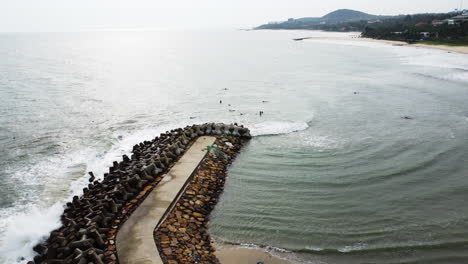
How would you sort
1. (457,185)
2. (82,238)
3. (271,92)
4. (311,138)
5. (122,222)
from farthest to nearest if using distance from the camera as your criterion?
(271,92), (311,138), (457,185), (122,222), (82,238)

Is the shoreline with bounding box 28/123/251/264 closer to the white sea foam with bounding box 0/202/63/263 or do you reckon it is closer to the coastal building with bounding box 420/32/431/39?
the white sea foam with bounding box 0/202/63/263

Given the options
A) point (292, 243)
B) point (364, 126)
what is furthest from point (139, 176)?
point (364, 126)

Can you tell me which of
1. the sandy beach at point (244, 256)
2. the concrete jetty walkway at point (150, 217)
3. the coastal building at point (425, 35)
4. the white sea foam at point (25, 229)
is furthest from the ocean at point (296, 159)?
the coastal building at point (425, 35)

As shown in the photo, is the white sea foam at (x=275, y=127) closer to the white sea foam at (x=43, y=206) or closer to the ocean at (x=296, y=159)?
the ocean at (x=296, y=159)

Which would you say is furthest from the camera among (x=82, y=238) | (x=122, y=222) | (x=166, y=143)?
(x=166, y=143)

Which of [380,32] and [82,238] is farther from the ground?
[380,32]

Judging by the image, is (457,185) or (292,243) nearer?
(292,243)

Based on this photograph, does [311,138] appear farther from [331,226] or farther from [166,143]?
[331,226]

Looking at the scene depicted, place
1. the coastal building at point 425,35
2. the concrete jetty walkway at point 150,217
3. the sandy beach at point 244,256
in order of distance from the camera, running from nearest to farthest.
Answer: the concrete jetty walkway at point 150,217
the sandy beach at point 244,256
the coastal building at point 425,35
